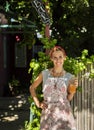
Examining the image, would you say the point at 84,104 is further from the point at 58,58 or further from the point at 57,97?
the point at 58,58

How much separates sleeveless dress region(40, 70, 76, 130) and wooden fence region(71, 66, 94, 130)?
1.68 meters

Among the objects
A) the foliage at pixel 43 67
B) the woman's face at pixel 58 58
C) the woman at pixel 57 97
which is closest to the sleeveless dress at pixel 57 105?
the woman at pixel 57 97

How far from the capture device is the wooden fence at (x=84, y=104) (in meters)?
7.38

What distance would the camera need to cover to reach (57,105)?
18.5 feet

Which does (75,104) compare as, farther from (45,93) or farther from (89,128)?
(45,93)

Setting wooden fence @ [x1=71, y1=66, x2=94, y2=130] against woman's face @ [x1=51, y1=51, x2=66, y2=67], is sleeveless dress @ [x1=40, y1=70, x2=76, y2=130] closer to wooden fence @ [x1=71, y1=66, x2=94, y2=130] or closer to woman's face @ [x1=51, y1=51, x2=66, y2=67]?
woman's face @ [x1=51, y1=51, x2=66, y2=67]

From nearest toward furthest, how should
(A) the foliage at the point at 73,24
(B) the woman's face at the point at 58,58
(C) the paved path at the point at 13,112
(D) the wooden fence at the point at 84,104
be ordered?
(B) the woman's face at the point at 58,58
(D) the wooden fence at the point at 84,104
(A) the foliage at the point at 73,24
(C) the paved path at the point at 13,112

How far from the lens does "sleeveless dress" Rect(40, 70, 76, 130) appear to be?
565 centimetres

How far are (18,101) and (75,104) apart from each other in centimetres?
785

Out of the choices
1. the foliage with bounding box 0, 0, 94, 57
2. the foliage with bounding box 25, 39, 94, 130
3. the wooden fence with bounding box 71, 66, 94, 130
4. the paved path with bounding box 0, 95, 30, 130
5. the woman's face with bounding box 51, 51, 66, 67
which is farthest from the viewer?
the paved path with bounding box 0, 95, 30, 130

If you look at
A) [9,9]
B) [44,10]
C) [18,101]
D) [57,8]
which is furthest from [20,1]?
[18,101]

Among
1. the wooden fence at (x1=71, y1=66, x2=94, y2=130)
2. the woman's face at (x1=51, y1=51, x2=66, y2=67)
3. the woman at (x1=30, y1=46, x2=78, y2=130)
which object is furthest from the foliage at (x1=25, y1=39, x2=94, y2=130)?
the woman's face at (x1=51, y1=51, x2=66, y2=67)

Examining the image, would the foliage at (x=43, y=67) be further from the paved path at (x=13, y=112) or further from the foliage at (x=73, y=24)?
the paved path at (x=13, y=112)

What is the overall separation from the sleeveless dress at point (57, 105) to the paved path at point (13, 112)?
15.7ft
